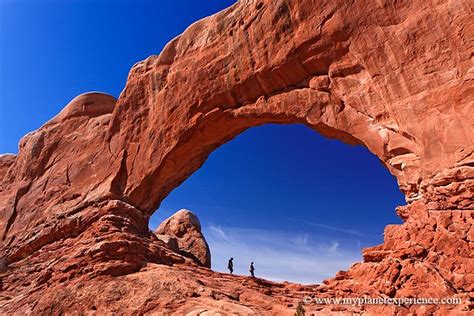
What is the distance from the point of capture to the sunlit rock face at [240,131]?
547 inches

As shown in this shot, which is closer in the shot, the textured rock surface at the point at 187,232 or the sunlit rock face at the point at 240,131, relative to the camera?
the sunlit rock face at the point at 240,131

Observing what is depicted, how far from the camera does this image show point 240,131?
23.0 meters

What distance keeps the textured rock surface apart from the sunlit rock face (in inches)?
530

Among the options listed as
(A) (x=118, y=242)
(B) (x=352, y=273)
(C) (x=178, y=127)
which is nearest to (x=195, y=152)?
(C) (x=178, y=127)

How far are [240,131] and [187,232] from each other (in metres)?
18.4

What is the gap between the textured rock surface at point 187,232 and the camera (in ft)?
120

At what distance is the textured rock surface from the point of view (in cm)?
3647

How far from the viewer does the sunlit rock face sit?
13.9 m

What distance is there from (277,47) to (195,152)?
773 centimetres

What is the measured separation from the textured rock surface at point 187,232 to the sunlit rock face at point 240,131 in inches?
530

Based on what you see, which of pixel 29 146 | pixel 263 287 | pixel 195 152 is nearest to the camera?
pixel 263 287

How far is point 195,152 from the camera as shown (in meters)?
23.8

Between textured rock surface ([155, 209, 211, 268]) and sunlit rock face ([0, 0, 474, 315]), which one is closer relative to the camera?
sunlit rock face ([0, 0, 474, 315])

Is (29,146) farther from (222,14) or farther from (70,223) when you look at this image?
(222,14)
